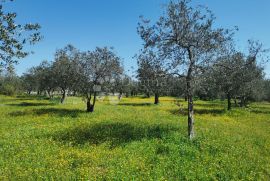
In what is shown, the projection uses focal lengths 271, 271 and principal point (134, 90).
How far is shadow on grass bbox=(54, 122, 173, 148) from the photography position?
1967cm

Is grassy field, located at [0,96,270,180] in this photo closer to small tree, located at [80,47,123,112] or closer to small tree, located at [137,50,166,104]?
small tree, located at [137,50,166,104]

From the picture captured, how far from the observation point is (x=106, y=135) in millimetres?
21703

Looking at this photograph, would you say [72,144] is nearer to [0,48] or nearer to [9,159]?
[9,159]

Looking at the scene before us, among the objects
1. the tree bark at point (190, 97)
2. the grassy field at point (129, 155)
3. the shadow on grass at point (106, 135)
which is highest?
the tree bark at point (190, 97)

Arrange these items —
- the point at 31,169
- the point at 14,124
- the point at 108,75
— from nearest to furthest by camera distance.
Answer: the point at 31,169 → the point at 14,124 → the point at 108,75

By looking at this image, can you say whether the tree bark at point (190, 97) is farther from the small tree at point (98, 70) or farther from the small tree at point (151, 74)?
the small tree at point (98, 70)

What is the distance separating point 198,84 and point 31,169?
13.4 metres

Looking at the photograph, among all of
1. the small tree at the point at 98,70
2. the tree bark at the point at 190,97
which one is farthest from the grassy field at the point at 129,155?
the small tree at the point at 98,70

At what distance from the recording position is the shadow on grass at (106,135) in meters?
19.7

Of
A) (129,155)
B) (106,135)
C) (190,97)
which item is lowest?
(129,155)

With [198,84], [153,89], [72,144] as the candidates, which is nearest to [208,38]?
[198,84]

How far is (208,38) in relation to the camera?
2156 cm

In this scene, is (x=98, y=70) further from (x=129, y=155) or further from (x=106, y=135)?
(x=129, y=155)

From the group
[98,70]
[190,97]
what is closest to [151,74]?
[190,97]
